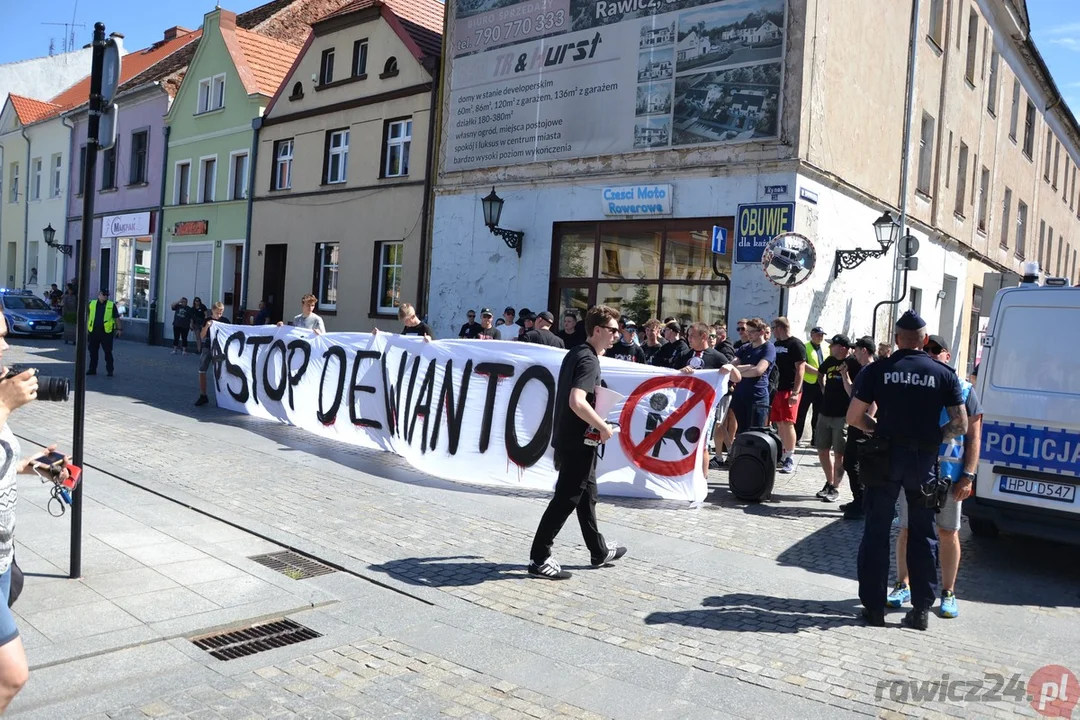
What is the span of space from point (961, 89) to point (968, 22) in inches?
67.2

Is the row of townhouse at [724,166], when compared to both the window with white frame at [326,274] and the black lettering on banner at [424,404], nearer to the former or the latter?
the window with white frame at [326,274]

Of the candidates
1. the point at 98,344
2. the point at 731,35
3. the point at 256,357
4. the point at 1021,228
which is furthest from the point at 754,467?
the point at 1021,228

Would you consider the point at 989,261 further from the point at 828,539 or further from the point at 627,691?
the point at 627,691

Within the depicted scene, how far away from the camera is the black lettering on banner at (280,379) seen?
41.6 feet

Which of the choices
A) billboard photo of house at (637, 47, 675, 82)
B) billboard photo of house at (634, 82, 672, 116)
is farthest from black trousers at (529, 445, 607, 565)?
billboard photo of house at (637, 47, 675, 82)

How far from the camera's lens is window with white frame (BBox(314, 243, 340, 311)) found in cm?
2350

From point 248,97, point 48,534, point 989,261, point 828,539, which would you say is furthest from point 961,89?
point 48,534

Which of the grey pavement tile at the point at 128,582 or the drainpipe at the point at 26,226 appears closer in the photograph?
the grey pavement tile at the point at 128,582

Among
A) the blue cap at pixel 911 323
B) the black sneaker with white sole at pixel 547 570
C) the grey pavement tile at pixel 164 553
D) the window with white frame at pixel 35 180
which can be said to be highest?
the window with white frame at pixel 35 180

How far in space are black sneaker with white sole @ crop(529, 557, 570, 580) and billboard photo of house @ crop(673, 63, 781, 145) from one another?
10.2 metres

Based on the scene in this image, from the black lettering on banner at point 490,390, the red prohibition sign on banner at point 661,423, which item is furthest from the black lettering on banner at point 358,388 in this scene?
the red prohibition sign on banner at point 661,423

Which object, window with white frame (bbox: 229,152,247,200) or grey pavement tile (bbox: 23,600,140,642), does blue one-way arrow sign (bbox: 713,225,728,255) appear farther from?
window with white frame (bbox: 229,152,247,200)

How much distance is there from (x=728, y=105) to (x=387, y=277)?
1019 cm

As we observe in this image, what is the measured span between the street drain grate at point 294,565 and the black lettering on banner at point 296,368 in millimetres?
6215
